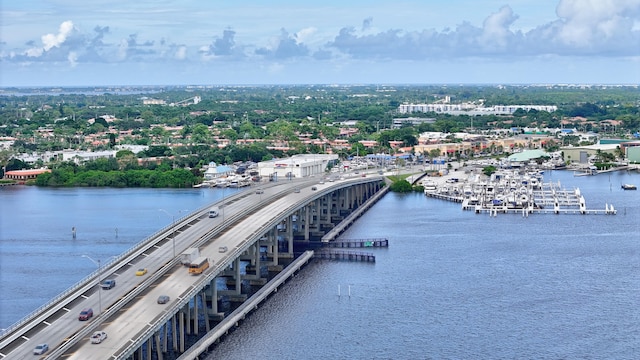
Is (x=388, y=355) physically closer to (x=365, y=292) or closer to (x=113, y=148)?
(x=365, y=292)

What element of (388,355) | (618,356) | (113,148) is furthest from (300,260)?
(113,148)

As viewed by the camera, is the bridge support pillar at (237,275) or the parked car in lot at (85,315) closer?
the parked car in lot at (85,315)

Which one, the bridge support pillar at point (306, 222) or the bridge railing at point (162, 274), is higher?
the bridge railing at point (162, 274)

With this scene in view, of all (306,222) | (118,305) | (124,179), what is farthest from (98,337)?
(124,179)

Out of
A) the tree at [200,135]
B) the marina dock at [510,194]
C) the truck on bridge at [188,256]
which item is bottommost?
the marina dock at [510,194]

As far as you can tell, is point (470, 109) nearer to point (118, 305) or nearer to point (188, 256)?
point (188, 256)

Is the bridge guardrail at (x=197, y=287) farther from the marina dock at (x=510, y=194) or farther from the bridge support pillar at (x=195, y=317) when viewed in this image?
the marina dock at (x=510, y=194)

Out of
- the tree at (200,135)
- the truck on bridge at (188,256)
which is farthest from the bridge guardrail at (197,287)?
the tree at (200,135)

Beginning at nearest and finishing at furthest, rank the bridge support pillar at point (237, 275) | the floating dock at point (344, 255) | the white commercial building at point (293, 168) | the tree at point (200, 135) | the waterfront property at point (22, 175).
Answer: the bridge support pillar at point (237, 275) < the floating dock at point (344, 255) < the white commercial building at point (293, 168) < the waterfront property at point (22, 175) < the tree at point (200, 135)

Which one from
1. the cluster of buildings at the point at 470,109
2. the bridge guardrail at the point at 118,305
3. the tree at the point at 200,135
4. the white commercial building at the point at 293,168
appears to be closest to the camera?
the bridge guardrail at the point at 118,305
